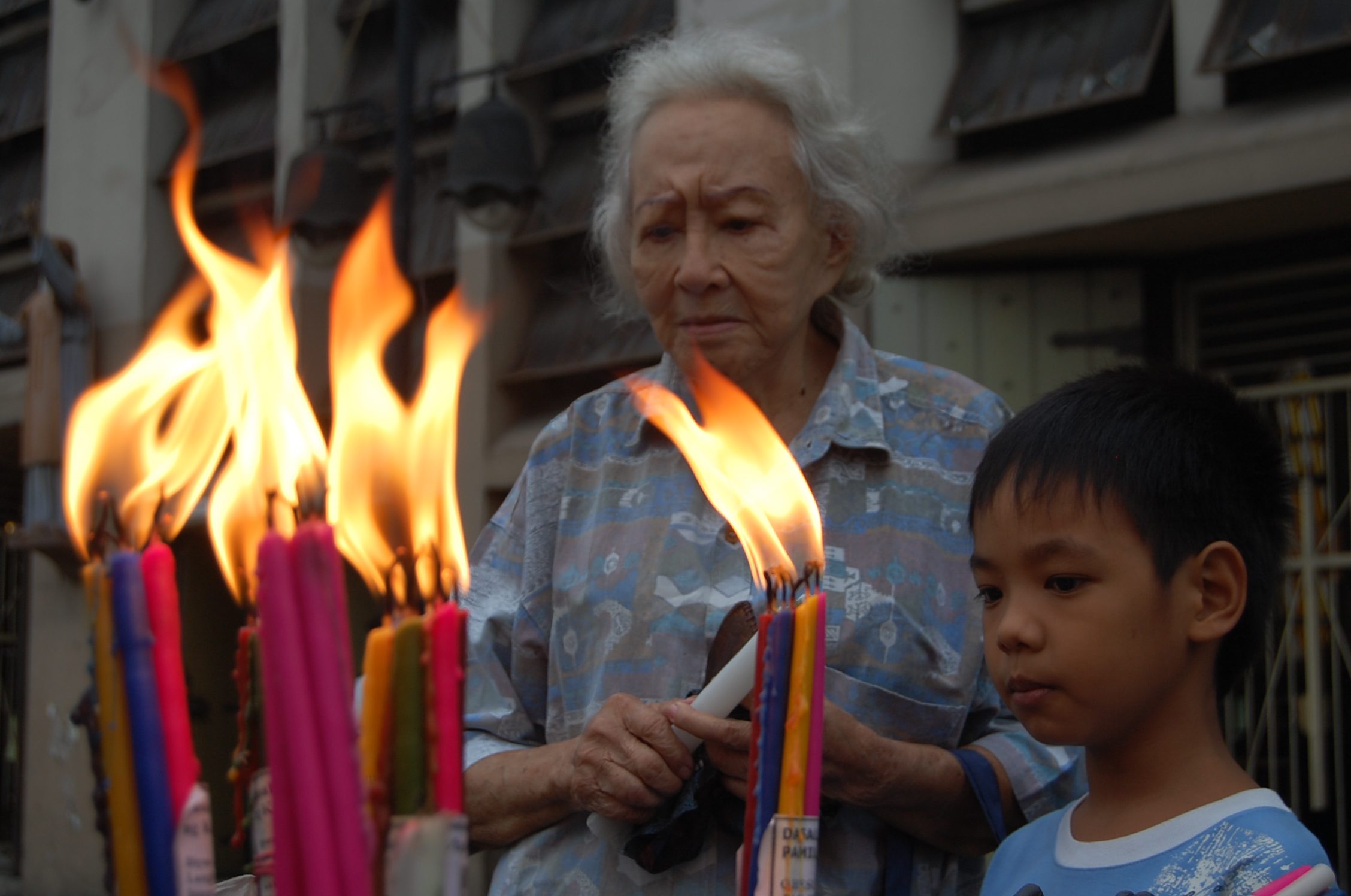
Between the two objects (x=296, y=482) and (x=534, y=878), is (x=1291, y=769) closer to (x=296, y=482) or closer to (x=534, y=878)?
(x=534, y=878)

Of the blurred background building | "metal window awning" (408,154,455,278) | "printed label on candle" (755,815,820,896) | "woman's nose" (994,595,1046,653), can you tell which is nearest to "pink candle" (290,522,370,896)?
"printed label on candle" (755,815,820,896)

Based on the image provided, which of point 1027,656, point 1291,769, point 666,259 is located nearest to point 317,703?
point 1027,656

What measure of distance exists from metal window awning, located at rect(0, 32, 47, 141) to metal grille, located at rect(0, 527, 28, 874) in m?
3.34

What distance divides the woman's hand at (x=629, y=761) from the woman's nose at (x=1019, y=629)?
356 millimetres

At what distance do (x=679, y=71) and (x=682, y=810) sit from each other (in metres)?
1.14

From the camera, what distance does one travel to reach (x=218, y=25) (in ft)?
33.1

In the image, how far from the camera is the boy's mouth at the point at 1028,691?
1.44m

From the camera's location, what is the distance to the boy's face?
1.43m

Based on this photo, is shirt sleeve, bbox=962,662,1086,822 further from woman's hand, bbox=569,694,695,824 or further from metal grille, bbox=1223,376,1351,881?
metal grille, bbox=1223,376,1351,881

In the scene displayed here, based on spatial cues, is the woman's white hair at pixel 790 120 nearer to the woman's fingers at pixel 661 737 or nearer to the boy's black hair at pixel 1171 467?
the boy's black hair at pixel 1171 467

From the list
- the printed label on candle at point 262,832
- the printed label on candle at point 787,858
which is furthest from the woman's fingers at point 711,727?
the printed label on candle at point 262,832

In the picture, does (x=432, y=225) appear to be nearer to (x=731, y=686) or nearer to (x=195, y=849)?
(x=731, y=686)

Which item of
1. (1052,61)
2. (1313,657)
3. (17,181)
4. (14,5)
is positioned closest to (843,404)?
(1313,657)

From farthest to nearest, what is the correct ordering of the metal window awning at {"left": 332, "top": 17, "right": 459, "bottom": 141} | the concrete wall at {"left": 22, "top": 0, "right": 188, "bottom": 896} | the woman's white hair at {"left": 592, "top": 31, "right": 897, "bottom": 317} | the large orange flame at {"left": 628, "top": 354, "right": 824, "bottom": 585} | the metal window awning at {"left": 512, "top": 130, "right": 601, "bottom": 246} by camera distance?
the concrete wall at {"left": 22, "top": 0, "right": 188, "bottom": 896}
the metal window awning at {"left": 332, "top": 17, "right": 459, "bottom": 141}
the metal window awning at {"left": 512, "top": 130, "right": 601, "bottom": 246}
the woman's white hair at {"left": 592, "top": 31, "right": 897, "bottom": 317}
the large orange flame at {"left": 628, "top": 354, "right": 824, "bottom": 585}
